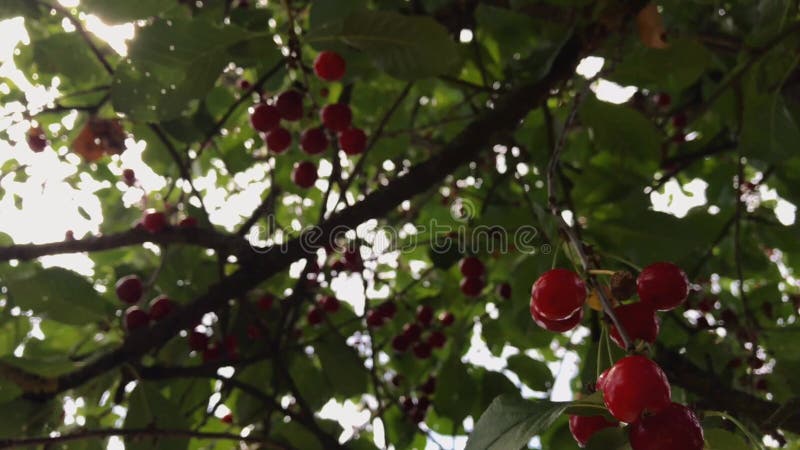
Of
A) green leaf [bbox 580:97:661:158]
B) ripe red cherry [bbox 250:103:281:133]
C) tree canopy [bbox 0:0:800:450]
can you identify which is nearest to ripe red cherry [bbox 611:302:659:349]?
tree canopy [bbox 0:0:800:450]

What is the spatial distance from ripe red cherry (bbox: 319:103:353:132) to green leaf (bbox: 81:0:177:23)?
0.53 m

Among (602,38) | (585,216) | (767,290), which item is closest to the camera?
(585,216)

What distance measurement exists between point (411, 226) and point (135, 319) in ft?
4.12

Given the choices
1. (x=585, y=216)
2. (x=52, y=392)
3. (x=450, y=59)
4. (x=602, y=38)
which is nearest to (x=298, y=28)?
(x=450, y=59)

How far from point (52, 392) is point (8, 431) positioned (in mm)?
111

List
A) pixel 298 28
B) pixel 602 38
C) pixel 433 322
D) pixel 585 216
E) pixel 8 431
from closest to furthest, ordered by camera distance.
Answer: pixel 8 431 → pixel 585 216 → pixel 602 38 → pixel 298 28 → pixel 433 322

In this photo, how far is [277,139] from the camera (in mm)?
1823

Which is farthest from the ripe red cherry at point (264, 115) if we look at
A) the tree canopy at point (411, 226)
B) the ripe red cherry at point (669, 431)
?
the ripe red cherry at point (669, 431)

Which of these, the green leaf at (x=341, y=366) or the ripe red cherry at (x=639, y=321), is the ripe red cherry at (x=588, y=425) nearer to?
the ripe red cherry at (x=639, y=321)

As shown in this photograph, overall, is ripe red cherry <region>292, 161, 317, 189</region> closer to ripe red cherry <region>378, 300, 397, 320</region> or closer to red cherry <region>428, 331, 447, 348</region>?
ripe red cherry <region>378, 300, 397, 320</region>

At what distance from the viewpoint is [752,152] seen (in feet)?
4.88

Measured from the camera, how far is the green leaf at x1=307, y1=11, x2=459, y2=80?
1341 mm

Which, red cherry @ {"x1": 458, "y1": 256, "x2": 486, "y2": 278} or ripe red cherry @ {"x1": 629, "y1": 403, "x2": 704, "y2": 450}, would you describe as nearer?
ripe red cherry @ {"x1": 629, "y1": 403, "x2": 704, "y2": 450}

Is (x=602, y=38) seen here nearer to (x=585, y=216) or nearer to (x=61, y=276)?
(x=585, y=216)
